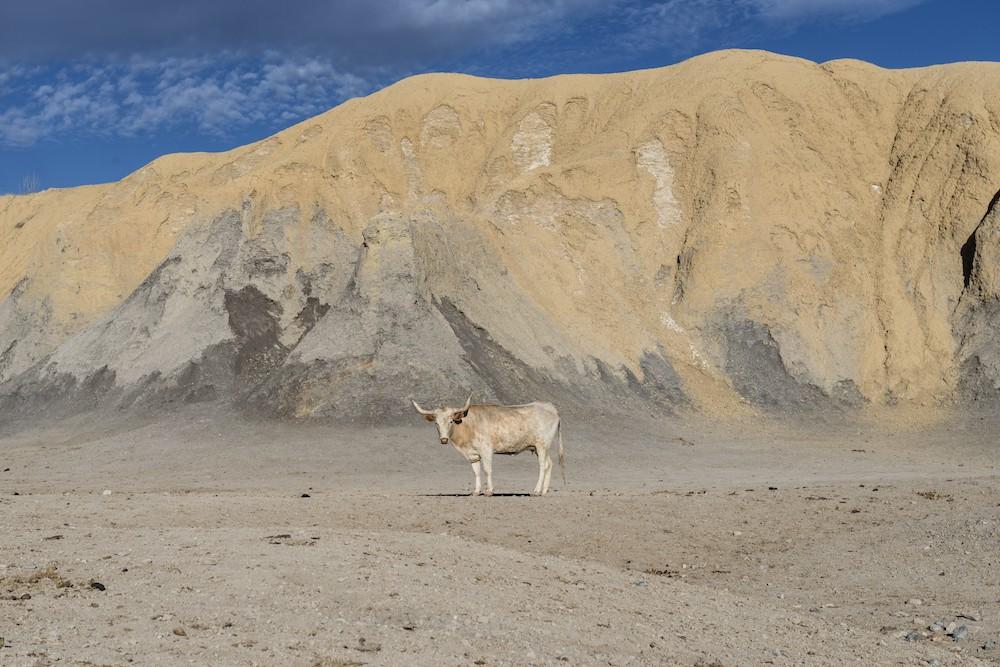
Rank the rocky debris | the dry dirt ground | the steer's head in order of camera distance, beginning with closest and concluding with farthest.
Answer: the dry dirt ground
the rocky debris
the steer's head

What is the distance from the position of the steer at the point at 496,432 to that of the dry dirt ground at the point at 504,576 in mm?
1114

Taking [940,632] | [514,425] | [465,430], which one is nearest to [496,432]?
[514,425]

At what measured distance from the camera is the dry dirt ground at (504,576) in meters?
8.43

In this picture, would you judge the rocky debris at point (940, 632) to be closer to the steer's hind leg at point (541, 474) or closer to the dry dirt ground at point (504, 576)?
the dry dirt ground at point (504, 576)

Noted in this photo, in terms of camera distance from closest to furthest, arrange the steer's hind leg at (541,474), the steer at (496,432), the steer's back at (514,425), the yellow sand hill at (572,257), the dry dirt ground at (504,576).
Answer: the dry dirt ground at (504,576) → the steer at (496,432) → the steer's back at (514,425) → the steer's hind leg at (541,474) → the yellow sand hill at (572,257)

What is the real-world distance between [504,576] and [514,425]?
882cm

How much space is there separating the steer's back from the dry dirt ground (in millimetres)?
1365

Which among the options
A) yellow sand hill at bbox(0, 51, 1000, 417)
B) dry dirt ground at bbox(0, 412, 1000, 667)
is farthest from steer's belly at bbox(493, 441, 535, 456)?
yellow sand hill at bbox(0, 51, 1000, 417)

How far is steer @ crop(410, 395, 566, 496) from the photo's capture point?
19.8 meters

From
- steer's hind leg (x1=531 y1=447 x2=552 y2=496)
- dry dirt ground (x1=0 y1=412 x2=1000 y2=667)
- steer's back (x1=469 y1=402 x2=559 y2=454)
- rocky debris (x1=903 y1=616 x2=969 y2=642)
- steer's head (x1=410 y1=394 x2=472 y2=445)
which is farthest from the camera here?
steer's hind leg (x1=531 y1=447 x2=552 y2=496)

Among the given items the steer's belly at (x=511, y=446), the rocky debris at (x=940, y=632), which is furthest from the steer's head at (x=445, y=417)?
the rocky debris at (x=940, y=632)

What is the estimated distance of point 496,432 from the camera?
19938mm

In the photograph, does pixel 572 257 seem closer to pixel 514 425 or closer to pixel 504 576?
pixel 514 425

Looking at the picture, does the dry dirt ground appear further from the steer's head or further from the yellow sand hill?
the yellow sand hill
